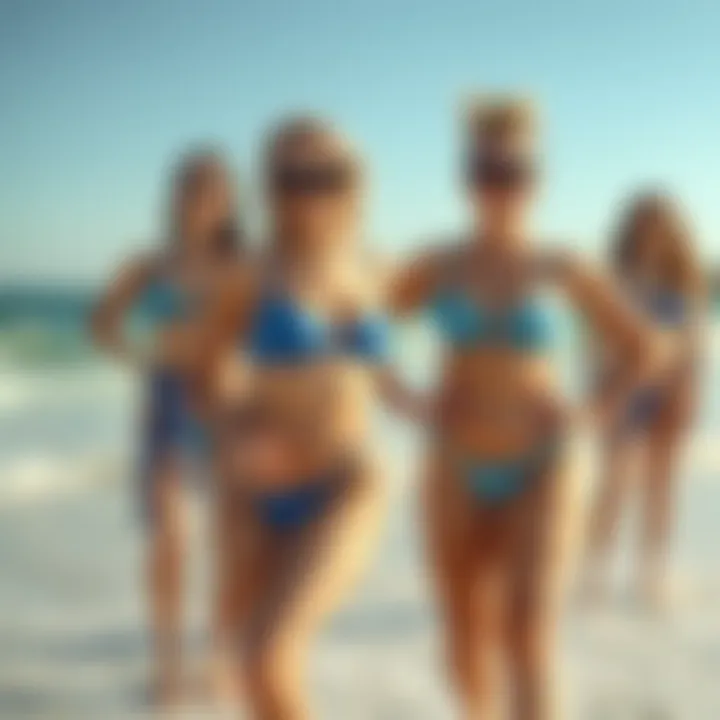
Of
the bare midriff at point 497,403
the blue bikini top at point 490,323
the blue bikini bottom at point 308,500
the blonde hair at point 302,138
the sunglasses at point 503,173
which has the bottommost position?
the blue bikini bottom at point 308,500

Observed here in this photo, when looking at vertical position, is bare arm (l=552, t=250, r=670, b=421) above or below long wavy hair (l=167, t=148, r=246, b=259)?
below

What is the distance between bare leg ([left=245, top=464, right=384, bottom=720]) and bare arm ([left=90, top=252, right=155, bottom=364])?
210 millimetres

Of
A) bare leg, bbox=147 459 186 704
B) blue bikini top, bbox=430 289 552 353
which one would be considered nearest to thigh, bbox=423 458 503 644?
blue bikini top, bbox=430 289 552 353

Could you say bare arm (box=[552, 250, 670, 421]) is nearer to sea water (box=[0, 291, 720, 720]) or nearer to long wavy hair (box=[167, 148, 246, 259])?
sea water (box=[0, 291, 720, 720])

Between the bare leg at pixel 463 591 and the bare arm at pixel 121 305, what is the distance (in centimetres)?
28

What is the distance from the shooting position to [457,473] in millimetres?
1075

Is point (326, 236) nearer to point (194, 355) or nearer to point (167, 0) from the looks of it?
point (194, 355)

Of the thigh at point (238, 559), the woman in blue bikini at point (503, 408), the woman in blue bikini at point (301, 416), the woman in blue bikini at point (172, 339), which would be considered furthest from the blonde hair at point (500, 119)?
the thigh at point (238, 559)

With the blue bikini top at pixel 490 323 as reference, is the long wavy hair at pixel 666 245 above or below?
above

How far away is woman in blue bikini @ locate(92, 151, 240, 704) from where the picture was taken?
3.59ft

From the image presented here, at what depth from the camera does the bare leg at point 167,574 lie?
112 cm

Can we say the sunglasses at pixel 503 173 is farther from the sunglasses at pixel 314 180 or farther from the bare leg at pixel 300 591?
the bare leg at pixel 300 591

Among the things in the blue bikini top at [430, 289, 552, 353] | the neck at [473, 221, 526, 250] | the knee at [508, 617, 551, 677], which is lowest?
the knee at [508, 617, 551, 677]

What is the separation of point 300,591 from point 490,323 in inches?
10.2
